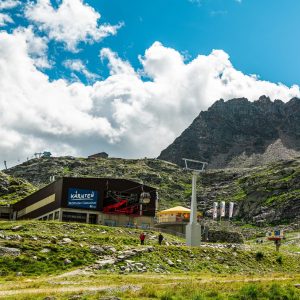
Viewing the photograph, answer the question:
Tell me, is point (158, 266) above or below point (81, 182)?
below

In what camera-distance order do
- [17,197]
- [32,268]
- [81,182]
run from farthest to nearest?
[17,197]
[81,182]
[32,268]

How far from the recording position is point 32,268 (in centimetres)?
3441

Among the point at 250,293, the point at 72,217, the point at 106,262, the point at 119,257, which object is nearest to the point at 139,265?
the point at 119,257

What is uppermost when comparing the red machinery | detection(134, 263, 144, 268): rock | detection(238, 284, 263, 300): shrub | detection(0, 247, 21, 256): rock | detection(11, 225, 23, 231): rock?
the red machinery

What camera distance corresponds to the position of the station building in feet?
289

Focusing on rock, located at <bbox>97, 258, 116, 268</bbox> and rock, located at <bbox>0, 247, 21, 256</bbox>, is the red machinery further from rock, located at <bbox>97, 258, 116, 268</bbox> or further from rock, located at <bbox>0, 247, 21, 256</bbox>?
rock, located at <bbox>0, 247, 21, 256</bbox>

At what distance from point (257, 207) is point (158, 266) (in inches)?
6310

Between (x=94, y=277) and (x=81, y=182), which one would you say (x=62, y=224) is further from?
(x=94, y=277)

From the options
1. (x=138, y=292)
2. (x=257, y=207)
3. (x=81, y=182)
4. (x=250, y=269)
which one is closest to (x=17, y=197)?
(x=81, y=182)

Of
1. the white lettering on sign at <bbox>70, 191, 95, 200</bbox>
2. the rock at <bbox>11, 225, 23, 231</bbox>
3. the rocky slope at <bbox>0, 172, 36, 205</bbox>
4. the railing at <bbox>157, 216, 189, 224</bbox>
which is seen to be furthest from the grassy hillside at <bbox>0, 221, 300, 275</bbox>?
the rocky slope at <bbox>0, 172, 36, 205</bbox>

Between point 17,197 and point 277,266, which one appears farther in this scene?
point 17,197

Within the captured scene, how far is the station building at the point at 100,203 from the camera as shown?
3472 inches

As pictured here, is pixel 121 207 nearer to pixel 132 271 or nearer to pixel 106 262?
pixel 106 262

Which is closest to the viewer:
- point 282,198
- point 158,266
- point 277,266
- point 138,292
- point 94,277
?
point 138,292
